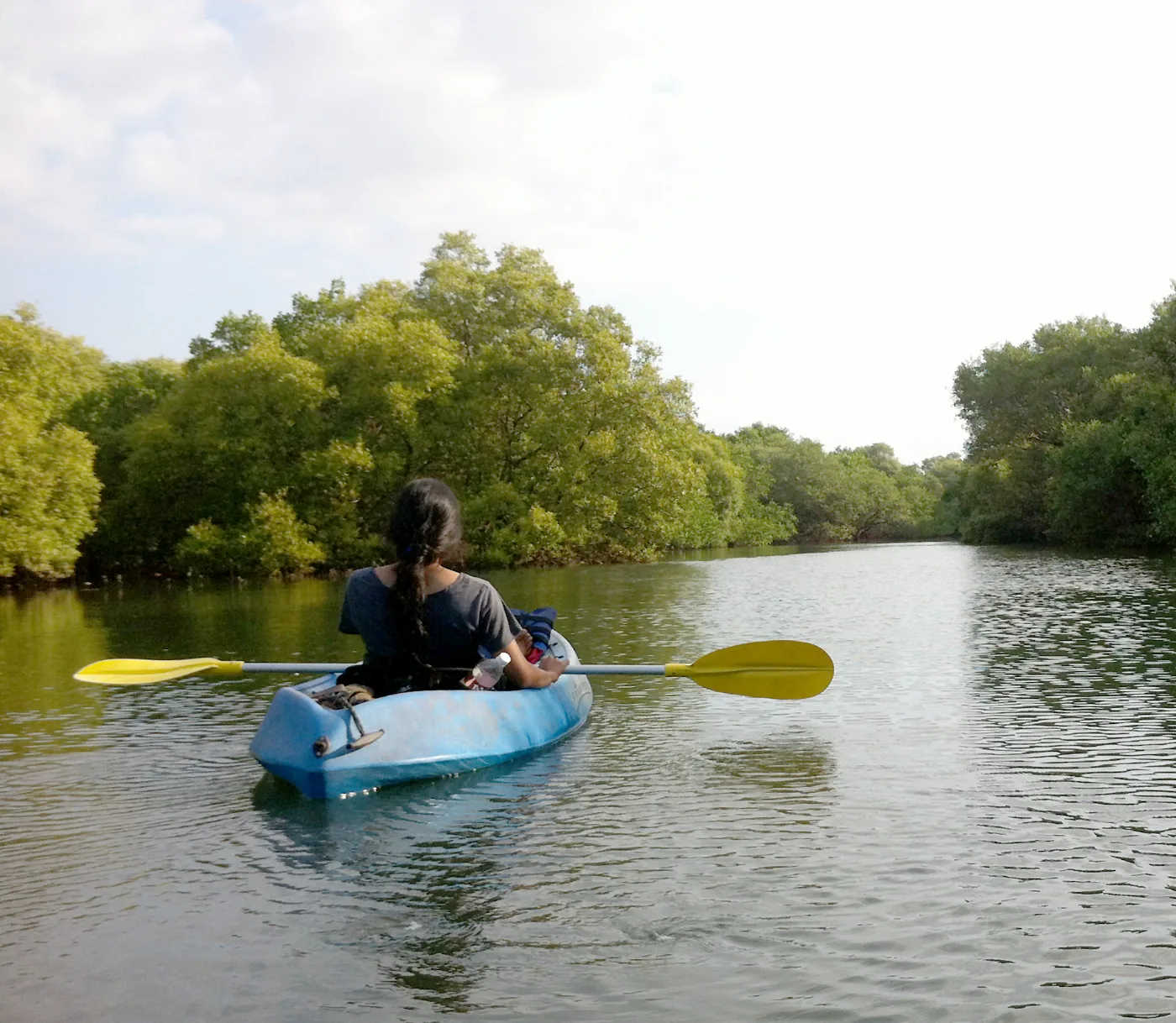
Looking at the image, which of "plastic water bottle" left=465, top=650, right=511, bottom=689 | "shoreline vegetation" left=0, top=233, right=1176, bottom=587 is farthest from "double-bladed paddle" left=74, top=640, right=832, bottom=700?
"shoreline vegetation" left=0, top=233, right=1176, bottom=587

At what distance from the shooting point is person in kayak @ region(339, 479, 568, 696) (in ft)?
21.8

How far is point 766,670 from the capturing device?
8406 mm

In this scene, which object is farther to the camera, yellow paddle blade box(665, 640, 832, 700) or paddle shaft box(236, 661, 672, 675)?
Answer: yellow paddle blade box(665, 640, 832, 700)

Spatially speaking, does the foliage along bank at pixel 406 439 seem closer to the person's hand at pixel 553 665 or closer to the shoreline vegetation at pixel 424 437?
the shoreline vegetation at pixel 424 437

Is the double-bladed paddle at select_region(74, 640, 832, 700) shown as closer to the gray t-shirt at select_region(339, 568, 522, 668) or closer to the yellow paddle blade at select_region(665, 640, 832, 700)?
the yellow paddle blade at select_region(665, 640, 832, 700)

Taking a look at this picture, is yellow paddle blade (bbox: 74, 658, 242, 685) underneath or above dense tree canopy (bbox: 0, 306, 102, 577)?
underneath

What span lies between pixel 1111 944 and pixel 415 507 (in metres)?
3.92

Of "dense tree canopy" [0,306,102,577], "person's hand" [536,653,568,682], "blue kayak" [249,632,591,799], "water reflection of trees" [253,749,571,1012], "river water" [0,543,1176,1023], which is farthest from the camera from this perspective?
"dense tree canopy" [0,306,102,577]

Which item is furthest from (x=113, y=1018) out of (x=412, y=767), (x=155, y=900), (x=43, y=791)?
(x=43, y=791)

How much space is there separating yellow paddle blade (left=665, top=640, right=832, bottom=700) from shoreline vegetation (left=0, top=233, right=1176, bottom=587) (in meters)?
26.5

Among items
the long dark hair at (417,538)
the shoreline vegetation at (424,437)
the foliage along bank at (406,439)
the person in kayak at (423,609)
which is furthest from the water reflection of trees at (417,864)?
the foliage along bank at (406,439)

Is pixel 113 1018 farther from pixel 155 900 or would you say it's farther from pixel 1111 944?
pixel 1111 944

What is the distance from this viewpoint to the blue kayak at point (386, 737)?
6.41 meters

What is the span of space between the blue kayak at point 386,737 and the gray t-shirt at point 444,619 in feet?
0.90
